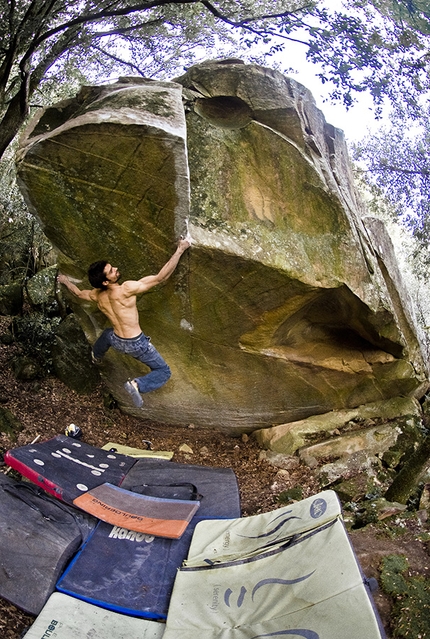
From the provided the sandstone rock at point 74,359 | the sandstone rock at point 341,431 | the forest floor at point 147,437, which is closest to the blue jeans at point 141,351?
the forest floor at point 147,437

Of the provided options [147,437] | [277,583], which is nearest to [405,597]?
[277,583]

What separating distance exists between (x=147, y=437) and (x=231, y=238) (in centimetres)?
394

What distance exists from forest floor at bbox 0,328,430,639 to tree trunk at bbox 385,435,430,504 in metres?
0.40

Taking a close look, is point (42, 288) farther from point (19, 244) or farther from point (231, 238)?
point (231, 238)

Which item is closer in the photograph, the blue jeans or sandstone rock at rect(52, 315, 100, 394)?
the blue jeans

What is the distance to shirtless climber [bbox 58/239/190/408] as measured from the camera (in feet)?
20.4

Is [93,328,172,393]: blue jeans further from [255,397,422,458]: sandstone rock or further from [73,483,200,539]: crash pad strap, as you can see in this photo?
[255,397,422,458]: sandstone rock

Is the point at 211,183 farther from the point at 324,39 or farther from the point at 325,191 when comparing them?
the point at 324,39

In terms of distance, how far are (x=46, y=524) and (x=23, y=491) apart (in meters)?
0.61

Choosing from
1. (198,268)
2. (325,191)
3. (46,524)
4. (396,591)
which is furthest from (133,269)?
(396,591)

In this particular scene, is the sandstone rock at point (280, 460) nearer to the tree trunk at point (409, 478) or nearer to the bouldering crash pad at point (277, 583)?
the tree trunk at point (409, 478)

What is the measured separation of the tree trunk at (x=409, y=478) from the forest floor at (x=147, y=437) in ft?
1.31

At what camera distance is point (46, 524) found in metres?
5.09

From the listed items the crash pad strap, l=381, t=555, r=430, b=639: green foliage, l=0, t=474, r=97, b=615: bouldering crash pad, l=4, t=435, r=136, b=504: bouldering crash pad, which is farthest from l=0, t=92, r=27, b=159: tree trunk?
l=381, t=555, r=430, b=639: green foliage
